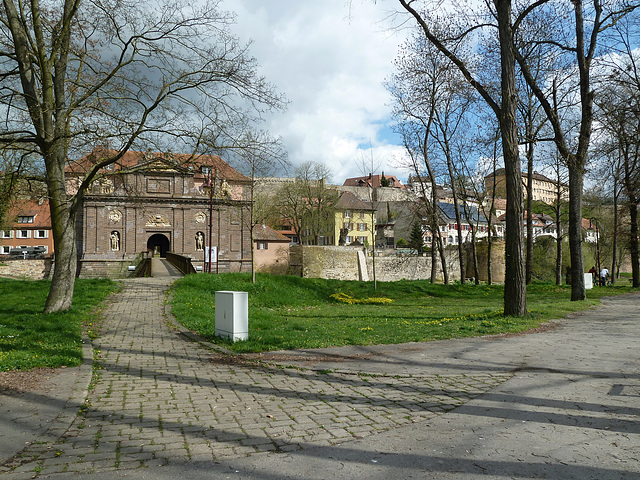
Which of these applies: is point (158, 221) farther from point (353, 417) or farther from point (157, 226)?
point (353, 417)

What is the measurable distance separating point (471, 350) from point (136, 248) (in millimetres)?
45985

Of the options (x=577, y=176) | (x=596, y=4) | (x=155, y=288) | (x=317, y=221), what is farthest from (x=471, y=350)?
(x=317, y=221)

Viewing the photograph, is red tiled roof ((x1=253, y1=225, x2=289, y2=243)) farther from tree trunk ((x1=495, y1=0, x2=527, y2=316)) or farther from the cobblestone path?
the cobblestone path

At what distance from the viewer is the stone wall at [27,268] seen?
4728 cm

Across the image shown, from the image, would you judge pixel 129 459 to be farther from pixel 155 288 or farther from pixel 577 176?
pixel 577 176

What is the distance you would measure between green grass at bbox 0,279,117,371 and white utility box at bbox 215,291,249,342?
8.56 ft

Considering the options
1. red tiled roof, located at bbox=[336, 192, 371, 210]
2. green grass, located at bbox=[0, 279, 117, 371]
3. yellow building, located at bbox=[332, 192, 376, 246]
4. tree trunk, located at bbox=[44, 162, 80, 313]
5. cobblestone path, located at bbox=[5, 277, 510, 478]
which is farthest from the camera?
red tiled roof, located at bbox=[336, 192, 371, 210]

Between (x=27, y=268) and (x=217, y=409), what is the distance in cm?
5225

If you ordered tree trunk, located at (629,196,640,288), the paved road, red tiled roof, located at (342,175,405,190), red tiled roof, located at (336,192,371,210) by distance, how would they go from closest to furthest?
the paved road, tree trunk, located at (629,196,640,288), red tiled roof, located at (336,192,371,210), red tiled roof, located at (342,175,405,190)

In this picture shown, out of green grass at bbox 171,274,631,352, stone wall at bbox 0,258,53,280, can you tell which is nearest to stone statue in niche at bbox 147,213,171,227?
stone wall at bbox 0,258,53,280

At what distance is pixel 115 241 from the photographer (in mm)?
48656

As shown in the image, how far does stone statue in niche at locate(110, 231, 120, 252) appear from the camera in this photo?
48.6 meters

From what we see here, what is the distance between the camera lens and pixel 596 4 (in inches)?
725

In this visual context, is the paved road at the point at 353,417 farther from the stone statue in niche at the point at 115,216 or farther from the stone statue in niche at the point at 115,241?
the stone statue in niche at the point at 115,216
